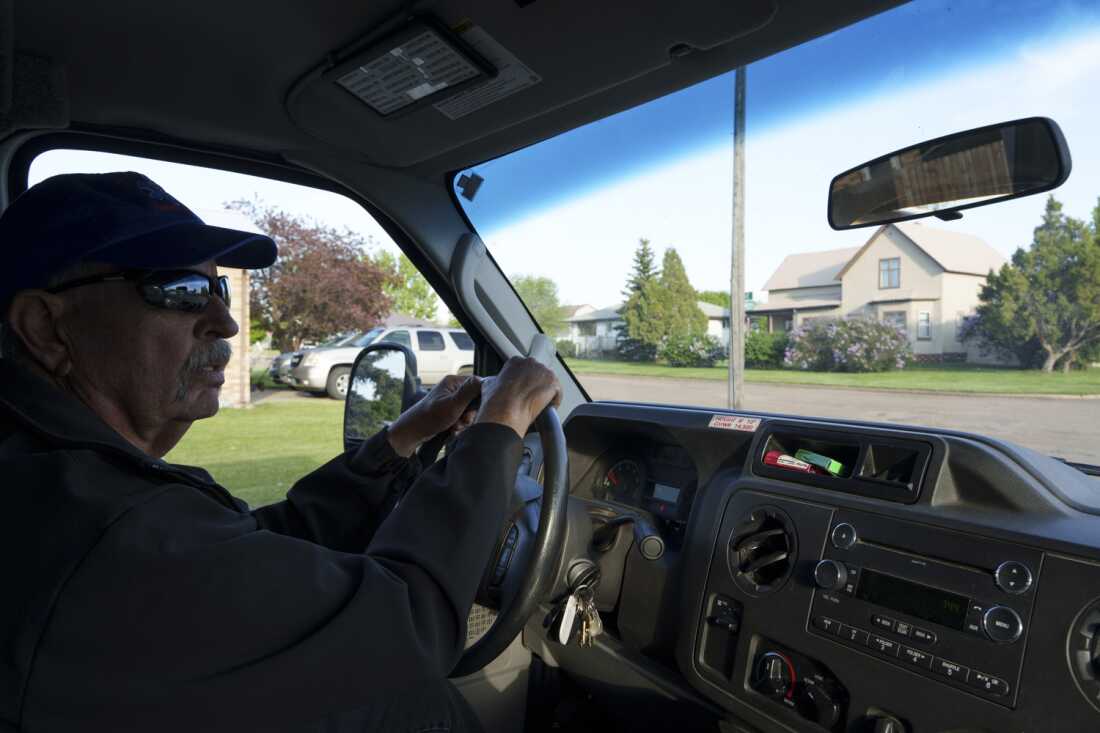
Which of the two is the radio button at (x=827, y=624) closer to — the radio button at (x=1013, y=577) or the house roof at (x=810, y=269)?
the radio button at (x=1013, y=577)

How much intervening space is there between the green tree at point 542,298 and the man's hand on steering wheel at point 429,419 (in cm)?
135

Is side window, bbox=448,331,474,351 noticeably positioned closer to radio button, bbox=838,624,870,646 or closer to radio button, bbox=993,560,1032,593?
radio button, bbox=838,624,870,646

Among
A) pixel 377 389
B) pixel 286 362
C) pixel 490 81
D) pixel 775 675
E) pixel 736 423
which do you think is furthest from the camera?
pixel 286 362

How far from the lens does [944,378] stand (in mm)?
2045

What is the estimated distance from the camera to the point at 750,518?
2.11m

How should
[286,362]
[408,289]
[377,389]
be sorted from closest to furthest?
[377,389] < [408,289] < [286,362]

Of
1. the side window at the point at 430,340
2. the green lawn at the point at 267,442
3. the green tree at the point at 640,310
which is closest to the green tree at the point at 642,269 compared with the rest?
the green tree at the point at 640,310

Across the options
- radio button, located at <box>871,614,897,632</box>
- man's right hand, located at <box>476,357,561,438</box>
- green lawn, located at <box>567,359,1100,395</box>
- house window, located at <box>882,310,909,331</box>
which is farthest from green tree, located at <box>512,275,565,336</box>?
radio button, located at <box>871,614,897,632</box>

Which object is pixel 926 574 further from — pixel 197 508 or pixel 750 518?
pixel 197 508

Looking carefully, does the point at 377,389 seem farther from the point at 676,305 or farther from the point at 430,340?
the point at 430,340

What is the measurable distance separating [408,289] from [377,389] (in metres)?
1.18

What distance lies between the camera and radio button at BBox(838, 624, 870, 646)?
1.75 m

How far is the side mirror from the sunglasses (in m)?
1.15

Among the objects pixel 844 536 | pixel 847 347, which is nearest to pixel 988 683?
pixel 844 536
